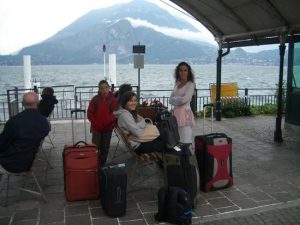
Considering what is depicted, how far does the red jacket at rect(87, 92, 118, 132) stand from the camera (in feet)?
20.4

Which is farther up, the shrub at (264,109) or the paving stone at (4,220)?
the shrub at (264,109)

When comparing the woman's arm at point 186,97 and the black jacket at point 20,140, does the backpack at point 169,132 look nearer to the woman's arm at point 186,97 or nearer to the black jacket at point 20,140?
the woman's arm at point 186,97

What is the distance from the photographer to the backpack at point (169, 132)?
200 inches

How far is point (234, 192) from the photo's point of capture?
5281mm

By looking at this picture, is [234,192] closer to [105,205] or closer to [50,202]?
[105,205]

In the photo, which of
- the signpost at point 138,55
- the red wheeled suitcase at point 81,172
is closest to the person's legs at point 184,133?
the red wheeled suitcase at point 81,172

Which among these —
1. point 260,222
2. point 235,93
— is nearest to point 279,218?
point 260,222

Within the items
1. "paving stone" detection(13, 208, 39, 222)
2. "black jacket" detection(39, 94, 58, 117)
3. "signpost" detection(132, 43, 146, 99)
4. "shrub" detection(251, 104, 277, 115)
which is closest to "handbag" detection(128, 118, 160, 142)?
"paving stone" detection(13, 208, 39, 222)

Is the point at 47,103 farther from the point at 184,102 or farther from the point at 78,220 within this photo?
the point at 78,220

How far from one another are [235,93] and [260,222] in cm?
939

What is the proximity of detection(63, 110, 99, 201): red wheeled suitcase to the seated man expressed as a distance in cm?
42

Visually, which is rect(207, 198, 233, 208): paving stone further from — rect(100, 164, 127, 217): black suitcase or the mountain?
the mountain

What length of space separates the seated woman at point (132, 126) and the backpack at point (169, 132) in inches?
5.0

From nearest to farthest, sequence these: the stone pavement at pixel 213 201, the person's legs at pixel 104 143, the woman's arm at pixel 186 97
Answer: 1. the stone pavement at pixel 213 201
2. the woman's arm at pixel 186 97
3. the person's legs at pixel 104 143
